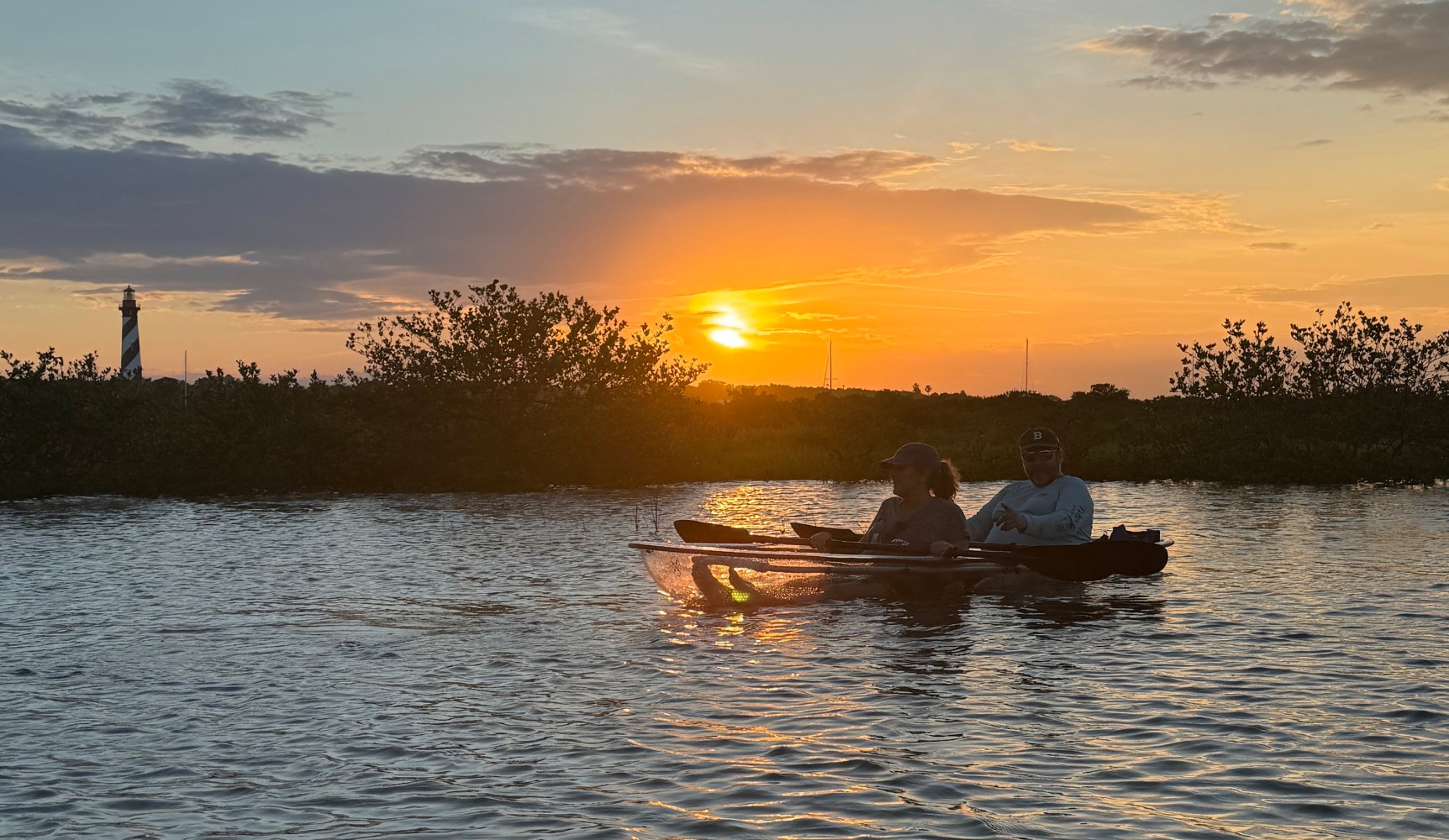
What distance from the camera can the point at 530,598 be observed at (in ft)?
51.5

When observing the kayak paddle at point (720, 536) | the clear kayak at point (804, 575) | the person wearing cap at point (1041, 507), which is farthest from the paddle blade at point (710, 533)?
the person wearing cap at point (1041, 507)

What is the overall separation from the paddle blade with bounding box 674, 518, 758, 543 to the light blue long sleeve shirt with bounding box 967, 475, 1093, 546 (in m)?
2.64

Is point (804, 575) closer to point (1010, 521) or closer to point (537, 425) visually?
point (1010, 521)

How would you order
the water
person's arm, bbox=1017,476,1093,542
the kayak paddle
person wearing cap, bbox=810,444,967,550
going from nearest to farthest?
the water, person wearing cap, bbox=810,444,967,550, person's arm, bbox=1017,476,1093,542, the kayak paddle

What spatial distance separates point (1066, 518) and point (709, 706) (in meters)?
7.11

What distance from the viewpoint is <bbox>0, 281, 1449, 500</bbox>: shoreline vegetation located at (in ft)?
120

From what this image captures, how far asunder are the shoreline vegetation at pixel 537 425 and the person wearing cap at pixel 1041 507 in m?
23.8

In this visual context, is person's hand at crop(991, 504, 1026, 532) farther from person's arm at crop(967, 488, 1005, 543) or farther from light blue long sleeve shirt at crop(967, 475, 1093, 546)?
person's arm at crop(967, 488, 1005, 543)

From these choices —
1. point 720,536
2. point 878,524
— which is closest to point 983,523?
point 878,524

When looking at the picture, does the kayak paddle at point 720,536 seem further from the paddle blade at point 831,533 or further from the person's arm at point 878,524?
the person's arm at point 878,524

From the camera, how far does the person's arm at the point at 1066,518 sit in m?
15.2

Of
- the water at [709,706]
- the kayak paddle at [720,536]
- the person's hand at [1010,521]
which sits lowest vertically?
the water at [709,706]

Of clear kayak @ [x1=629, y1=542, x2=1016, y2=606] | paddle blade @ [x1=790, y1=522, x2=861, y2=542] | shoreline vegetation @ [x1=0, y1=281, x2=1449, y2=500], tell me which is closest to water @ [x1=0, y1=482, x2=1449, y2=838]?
clear kayak @ [x1=629, y1=542, x2=1016, y2=606]

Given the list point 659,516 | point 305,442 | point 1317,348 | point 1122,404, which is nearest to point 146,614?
point 659,516
